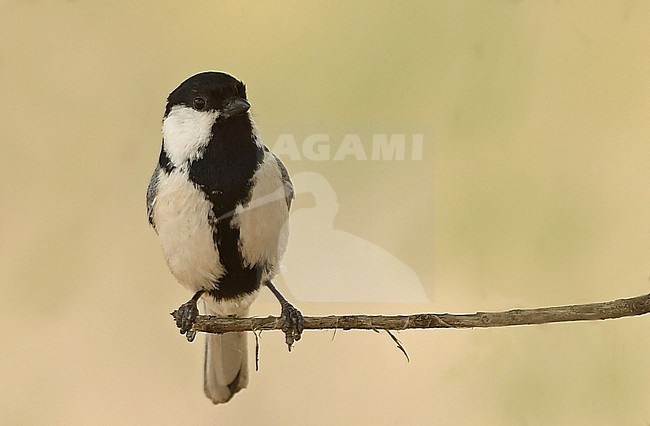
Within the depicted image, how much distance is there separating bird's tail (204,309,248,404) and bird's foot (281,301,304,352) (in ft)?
0.53

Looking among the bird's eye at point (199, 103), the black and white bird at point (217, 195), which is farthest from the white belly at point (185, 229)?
the bird's eye at point (199, 103)

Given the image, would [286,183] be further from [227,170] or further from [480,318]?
[480,318]

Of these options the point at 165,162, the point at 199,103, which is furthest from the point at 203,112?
the point at 165,162

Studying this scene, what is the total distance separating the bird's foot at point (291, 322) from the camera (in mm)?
1323

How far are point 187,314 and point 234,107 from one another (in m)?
0.40

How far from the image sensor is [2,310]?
5.03 ft

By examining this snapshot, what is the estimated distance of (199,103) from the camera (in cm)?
124

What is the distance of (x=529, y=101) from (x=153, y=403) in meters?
0.98

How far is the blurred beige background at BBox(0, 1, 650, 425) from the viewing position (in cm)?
144

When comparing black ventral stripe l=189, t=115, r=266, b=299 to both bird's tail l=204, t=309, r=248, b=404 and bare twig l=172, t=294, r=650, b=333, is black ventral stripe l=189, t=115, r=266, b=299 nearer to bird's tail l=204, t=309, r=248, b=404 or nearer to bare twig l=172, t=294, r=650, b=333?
bare twig l=172, t=294, r=650, b=333

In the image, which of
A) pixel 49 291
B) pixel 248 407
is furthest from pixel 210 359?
pixel 49 291

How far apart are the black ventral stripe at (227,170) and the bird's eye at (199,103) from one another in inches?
1.6

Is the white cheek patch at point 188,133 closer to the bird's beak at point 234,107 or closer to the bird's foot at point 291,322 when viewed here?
the bird's beak at point 234,107

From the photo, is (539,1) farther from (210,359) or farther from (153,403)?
(153,403)
